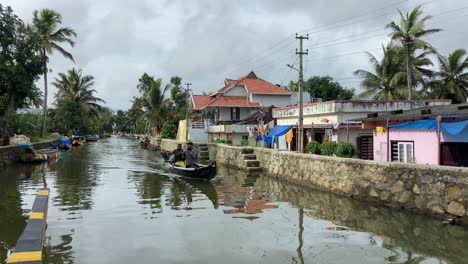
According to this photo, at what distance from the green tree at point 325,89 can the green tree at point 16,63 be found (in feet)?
122

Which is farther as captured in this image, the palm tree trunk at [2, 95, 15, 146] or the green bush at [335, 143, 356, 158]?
the palm tree trunk at [2, 95, 15, 146]

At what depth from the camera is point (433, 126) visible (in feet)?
50.4

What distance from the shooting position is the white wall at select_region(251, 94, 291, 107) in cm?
4428

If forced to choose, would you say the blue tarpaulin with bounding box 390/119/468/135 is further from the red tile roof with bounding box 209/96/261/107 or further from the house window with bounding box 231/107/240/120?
the house window with bounding box 231/107/240/120

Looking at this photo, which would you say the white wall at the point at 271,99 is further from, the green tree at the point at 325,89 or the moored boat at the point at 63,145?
the moored boat at the point at 63,145

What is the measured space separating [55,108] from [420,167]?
2498 inches

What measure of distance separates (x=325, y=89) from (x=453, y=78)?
20.9 m

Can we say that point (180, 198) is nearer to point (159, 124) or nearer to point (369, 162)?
point (369, 162)

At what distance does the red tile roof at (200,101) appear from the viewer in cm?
4700

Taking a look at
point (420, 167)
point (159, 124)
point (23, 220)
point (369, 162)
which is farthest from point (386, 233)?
point (159, 124)

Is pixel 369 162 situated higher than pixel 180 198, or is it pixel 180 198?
pixel 369 162

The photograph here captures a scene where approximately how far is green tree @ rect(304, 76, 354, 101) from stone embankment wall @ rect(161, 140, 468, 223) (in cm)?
3673

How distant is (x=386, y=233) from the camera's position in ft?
36.7

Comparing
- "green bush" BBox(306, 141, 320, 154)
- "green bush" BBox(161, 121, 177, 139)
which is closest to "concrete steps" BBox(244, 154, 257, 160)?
"green bush" BBox(306, 141, 320, 154)
